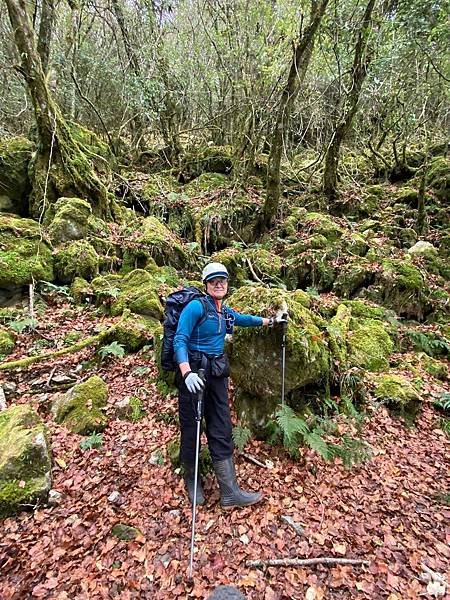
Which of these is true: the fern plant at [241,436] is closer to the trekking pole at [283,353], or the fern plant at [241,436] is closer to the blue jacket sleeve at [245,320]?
the trekking pole at [283,353]

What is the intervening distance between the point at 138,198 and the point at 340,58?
26.9ft

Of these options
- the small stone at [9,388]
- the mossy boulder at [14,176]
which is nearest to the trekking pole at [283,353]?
the small stone at [9,388]

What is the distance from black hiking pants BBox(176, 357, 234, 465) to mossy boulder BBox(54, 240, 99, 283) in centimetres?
530

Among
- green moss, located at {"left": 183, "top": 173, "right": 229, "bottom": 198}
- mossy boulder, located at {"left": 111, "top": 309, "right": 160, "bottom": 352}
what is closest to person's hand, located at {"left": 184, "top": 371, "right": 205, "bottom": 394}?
mossy boulder, located at {"left": 111, "top": 309, "right": 160, "bottom": 352}

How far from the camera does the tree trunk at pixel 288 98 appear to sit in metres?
9.26

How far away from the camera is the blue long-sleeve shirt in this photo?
3.80 metres

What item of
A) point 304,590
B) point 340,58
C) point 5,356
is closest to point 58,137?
point 5,356

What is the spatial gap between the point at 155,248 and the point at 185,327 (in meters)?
6.41

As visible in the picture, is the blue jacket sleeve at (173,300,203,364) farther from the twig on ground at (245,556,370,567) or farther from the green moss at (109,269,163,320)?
the green moss at (109,269,163,320)

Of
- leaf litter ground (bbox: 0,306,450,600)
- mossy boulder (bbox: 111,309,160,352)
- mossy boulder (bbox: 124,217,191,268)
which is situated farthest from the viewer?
mossy boulder (bbox: 124,217,191,268)

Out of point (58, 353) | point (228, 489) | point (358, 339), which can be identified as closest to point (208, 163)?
point (358, 339)

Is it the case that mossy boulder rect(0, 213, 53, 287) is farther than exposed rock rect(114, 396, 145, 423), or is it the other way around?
mossy boulder rect(0, 213, 53, 287)

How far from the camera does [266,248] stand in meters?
11.5

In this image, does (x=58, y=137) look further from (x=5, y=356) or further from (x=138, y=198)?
(x=5, y=356)
